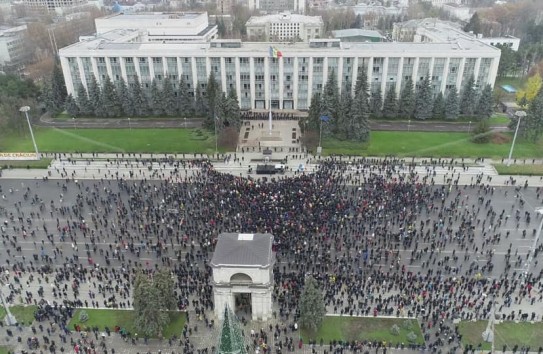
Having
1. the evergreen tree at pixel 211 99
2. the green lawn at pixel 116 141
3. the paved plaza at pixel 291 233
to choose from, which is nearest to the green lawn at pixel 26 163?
the paved plaza at pixel 291 233

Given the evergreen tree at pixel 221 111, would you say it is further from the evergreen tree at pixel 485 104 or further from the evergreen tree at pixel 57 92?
the evergreen tree at pixel 485 104

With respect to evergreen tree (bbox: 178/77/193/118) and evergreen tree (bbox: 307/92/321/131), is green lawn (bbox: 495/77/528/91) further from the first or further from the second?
evergreen tree (bbox: 178/77/193/118)

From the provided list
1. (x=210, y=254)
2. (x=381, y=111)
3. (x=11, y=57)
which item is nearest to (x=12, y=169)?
(x=210, y=254)

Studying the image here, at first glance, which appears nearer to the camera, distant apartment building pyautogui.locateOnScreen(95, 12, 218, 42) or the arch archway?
the arch archway

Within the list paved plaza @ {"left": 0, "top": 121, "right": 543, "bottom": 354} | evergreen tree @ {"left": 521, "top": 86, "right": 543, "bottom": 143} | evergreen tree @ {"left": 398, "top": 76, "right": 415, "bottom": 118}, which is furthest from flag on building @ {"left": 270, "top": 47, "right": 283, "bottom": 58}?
evergreen tree @ {"left": 521, "top": 86, "right": 543, "bottom": 143}

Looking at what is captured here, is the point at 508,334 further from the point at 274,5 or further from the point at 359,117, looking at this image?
the point at 274,5

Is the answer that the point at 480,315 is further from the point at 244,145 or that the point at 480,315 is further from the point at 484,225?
the point at 244,145

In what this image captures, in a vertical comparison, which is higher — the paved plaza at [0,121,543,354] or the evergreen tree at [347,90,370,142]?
the evergreen tree at [347,90,370,142]
